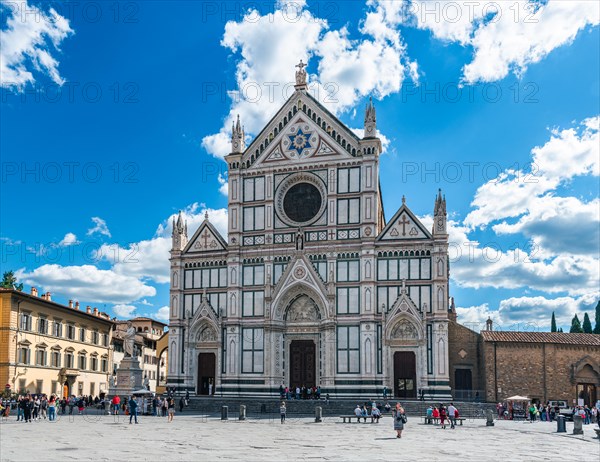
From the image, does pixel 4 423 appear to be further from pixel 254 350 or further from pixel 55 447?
pixel 254 350

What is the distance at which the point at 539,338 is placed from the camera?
4728cm

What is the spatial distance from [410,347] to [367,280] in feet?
18.2

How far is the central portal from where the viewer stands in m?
50.1

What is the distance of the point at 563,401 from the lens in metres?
46.0

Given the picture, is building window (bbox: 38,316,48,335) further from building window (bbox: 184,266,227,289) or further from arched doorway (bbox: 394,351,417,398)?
arched doorway (bbox: 394,351,417,398)

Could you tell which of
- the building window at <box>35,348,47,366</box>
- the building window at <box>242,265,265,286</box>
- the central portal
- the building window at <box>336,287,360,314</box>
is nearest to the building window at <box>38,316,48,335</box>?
the building window at <box>35,348,47,366</box>

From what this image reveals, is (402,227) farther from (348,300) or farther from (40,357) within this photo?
(40,357)

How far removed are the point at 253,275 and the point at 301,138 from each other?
1115 centimetres

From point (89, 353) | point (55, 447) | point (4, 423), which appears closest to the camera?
point (55, 447)

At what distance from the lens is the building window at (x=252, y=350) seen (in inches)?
1988

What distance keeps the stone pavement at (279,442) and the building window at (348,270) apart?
15365 millimetres

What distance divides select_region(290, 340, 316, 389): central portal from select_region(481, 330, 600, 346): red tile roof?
40.6 feet

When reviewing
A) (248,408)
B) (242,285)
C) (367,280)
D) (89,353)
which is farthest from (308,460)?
(89,353)

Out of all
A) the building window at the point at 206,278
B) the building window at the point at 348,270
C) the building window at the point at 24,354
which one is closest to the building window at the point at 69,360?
the building window at the point at 24,354
